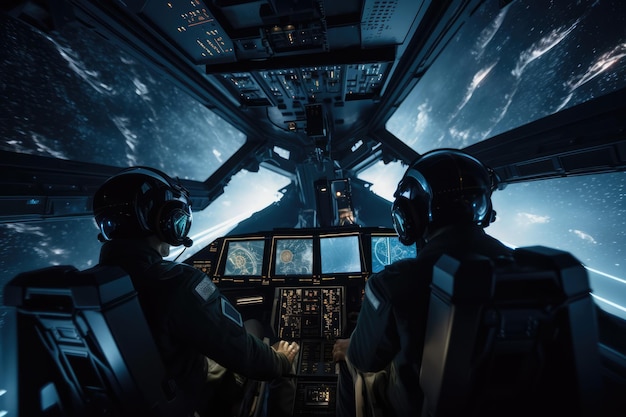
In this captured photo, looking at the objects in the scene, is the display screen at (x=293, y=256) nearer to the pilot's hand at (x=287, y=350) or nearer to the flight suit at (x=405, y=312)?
the pilot's hand at (x=287, y=350)

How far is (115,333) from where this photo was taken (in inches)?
29.6

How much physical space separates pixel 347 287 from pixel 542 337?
5.19 ft

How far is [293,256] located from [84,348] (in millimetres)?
1701

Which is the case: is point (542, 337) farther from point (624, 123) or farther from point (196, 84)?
point (196, 84)

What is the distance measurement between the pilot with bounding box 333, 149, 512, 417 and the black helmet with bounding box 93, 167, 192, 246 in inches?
43.3

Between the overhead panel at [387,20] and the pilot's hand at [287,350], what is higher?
the overhead panel at [387,20]

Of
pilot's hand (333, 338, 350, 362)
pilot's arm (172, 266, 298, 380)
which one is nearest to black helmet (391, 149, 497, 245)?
pilot's hand (333, 338, 350, 362)

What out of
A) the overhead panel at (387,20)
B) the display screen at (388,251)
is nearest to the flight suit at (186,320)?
the display screen at (388,251)

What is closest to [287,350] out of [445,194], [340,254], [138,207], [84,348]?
[340,254]

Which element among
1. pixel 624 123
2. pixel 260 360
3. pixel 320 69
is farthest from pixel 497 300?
pixel 320 69

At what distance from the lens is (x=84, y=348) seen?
0.81m

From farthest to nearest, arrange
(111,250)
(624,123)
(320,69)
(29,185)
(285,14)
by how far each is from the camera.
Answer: (320,69)
(285,14)
(29,185)
(624,123)
(111,250)

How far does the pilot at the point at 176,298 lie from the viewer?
3.23ft

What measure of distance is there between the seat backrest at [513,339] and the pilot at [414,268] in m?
0.15
